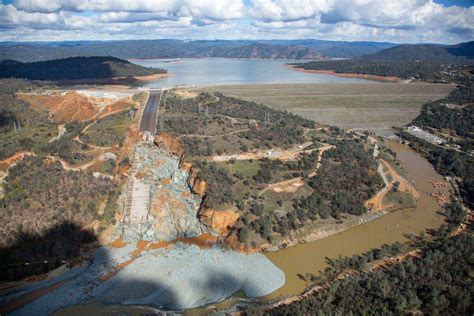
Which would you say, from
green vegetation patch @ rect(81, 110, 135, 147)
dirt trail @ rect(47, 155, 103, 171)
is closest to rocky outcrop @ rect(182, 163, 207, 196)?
dirt trail @ rect(47, 155, 103, 171)

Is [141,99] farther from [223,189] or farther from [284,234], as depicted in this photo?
[284,234]

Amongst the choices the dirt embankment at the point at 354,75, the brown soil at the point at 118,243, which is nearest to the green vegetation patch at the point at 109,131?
the brown soil at the point at 118,243

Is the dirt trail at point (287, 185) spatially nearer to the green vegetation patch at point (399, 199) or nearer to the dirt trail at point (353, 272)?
the green vegetation patch at point (399, 199)

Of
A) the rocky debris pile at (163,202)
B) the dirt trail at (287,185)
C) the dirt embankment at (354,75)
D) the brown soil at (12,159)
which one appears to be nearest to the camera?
the rocky debris pile at (163,202)

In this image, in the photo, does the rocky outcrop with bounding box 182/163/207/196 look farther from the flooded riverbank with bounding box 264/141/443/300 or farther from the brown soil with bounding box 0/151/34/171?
the brown soil with bounding box 0/151/34/171

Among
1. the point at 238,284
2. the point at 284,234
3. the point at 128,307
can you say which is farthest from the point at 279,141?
the point at 128,307

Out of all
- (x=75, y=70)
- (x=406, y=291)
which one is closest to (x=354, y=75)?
(x=75, y=70)
